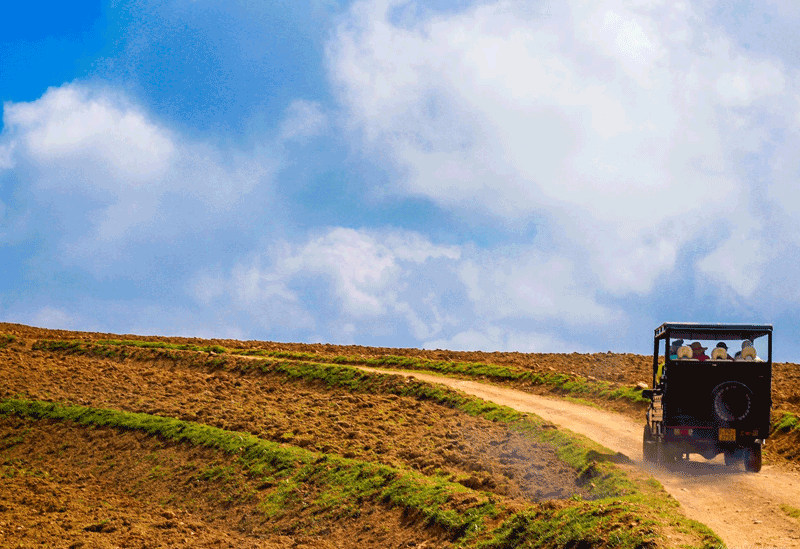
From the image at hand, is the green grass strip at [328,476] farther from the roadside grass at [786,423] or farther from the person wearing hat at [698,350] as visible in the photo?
the roadside grass at [786,423]

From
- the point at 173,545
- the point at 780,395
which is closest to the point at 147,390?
the point at 173,545

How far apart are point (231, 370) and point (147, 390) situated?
5.21m

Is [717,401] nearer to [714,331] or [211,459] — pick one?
[714,331]

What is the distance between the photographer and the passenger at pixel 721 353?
20688 mm

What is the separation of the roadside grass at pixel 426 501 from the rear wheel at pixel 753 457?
14.9ft

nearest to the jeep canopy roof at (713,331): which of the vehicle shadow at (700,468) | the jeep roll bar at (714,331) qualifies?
the jeep roll bar at (714,331)

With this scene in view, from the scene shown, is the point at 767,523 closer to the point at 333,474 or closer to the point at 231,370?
the point at 333,474

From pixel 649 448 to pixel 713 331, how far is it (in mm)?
3983

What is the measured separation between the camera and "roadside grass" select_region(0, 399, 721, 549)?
1373 cm

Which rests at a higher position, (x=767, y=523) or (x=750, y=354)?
(x=750, y=354)

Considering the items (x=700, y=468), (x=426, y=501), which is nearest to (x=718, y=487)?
(x=700, y=468)

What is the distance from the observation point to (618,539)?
1299 centimetres

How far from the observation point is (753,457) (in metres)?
20.1

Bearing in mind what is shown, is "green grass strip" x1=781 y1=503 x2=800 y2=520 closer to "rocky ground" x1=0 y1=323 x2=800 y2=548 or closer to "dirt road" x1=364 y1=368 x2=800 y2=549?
"dirt road" x1=364 y1=368 x2=800 y2=549
